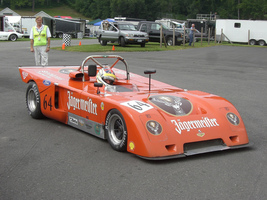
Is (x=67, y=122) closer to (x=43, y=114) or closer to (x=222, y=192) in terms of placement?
(x=43, y=114)

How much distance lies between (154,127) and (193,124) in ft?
1.99

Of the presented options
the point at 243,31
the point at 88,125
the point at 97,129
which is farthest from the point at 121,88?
the point at 243,31

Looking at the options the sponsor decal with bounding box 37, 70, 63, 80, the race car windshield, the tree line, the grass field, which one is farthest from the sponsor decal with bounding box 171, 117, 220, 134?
the grass field

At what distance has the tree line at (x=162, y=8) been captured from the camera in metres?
76.4

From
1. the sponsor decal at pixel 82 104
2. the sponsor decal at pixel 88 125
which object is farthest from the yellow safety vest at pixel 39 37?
the sponsor decal at pixel 88 125

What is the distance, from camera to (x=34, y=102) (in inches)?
303

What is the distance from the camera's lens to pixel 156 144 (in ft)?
16.7

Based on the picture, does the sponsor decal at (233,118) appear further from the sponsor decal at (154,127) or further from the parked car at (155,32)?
the parked car at (155,32)

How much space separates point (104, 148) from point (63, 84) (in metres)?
1.78

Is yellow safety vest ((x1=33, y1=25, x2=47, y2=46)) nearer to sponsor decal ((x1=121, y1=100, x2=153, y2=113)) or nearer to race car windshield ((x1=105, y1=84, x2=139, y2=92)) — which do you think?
race car windshield ((x1=105, y1=84, x2=139, y2=92))

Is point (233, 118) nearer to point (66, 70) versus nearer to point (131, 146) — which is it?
point (131, 146)

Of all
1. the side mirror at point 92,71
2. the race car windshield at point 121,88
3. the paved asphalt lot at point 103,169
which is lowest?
the paved asphalt lot at point 103,169

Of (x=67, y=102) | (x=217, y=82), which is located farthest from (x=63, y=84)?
(x=217, y=82)

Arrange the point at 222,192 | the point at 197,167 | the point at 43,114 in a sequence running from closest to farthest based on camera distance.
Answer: the point at 222,192 < the point at 197,167 < the point at 43,114
